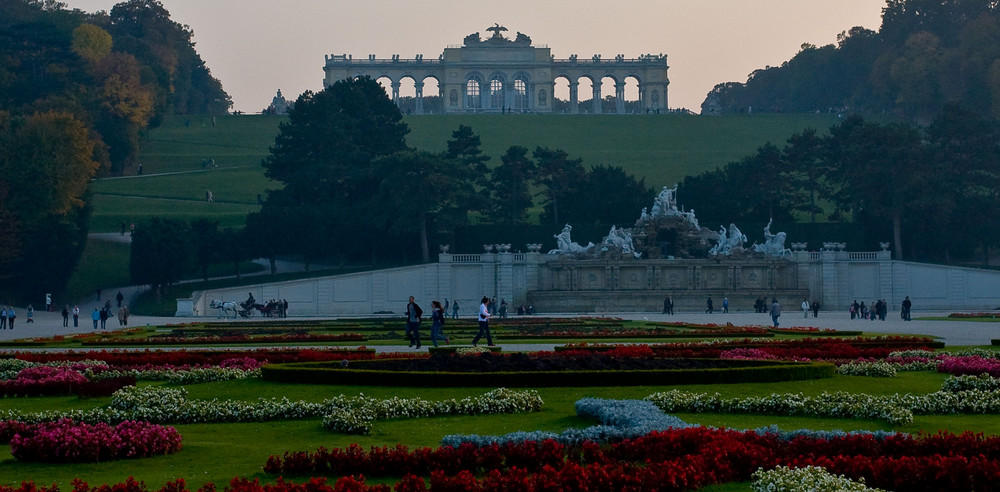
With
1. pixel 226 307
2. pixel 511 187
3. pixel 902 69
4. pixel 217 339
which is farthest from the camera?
pixel 902 69

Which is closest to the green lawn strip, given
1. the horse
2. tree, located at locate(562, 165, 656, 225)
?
the horse

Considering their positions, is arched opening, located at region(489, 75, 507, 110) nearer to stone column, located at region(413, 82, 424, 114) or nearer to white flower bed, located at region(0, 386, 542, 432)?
stone column, located at region(413, 82, 424, 114)

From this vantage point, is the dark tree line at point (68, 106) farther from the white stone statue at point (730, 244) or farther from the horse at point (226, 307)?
the white stone statue at point (730, 244)

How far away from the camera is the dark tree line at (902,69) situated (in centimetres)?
8431

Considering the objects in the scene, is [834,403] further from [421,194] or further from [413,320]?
[421,194]

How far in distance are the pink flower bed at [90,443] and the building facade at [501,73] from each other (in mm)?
102848

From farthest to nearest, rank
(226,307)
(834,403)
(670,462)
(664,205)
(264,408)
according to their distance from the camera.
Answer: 1. (664,205)
2. (226,307)
3. (264,408)
4. (834,403)
5. (670,462)

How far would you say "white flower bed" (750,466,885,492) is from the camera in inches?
361

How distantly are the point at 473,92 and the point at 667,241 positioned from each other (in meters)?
59.0

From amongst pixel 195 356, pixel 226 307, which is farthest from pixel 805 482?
pixel 226 307

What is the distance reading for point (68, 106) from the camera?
2918 inches

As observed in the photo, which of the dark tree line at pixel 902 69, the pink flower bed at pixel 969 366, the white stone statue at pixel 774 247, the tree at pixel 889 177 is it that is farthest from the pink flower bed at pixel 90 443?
the dark tree line at pixel 902 69

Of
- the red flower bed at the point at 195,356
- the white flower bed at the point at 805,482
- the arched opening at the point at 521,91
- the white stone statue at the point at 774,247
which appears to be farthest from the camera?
the arched opening at the point at 521,91

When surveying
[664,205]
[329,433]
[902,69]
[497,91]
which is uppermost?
[497,91]
